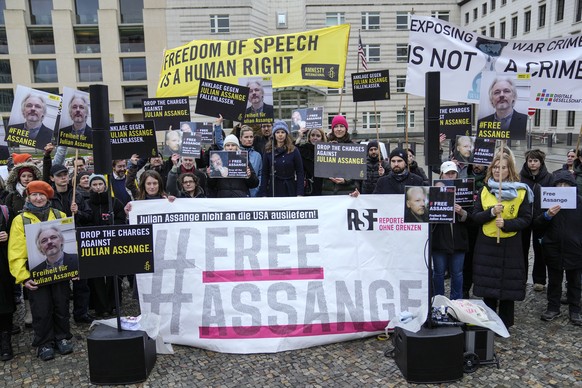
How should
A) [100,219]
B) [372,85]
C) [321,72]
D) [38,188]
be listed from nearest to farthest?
1. [38,188]
2. [100,219]
3. [372,85]
4. [321,72]

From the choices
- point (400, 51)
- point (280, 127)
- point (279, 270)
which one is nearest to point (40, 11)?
point (400, 51)

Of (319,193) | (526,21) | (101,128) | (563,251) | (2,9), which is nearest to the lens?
(101,128)

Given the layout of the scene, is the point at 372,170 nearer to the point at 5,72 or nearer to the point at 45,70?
the point at 45,70

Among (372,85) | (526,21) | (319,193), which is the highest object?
(526,21)

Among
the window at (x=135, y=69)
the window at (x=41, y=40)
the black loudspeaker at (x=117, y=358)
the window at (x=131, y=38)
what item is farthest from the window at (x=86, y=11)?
the black loudspeaker at (x=117, y=358)

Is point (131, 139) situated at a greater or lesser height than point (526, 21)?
lesser

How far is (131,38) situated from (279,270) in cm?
5143

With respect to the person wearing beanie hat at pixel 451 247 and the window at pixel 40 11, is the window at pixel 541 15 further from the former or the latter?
the window at pixel 40 11

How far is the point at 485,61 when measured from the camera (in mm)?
7117

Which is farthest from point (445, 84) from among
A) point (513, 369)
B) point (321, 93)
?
point (321, 93)

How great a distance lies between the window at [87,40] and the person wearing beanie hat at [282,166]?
49.6m

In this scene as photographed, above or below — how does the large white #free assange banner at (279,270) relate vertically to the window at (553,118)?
below

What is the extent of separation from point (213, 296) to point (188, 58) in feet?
18.7

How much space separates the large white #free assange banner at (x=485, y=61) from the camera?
273 inches
